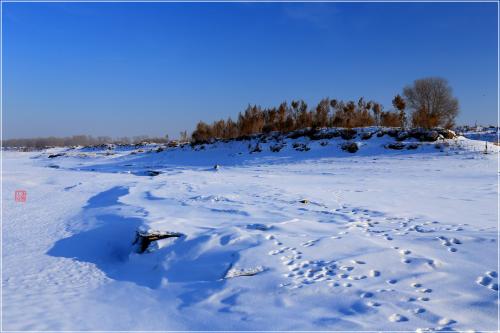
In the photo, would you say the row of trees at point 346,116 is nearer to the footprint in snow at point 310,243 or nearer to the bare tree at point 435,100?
the bare tree at point 435,100

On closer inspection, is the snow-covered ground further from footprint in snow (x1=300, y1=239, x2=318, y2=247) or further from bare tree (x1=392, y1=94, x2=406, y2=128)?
bare tree (x1=392, y1=94, x2=406, y2=128)

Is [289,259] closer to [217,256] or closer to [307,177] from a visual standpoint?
[217,256]

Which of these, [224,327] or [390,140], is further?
[390,140]

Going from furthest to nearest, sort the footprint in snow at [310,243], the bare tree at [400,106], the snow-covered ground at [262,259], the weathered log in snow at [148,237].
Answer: the bare tree at [400,106]
the weathered log in snow at [148,237]
the footprint in snow at [310,243]
the snow-covered ground at [262,259]

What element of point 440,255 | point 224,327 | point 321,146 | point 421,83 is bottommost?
point 224,327

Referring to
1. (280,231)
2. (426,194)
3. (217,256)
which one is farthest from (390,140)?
(217,256)

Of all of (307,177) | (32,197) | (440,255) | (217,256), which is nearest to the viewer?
(440,255)

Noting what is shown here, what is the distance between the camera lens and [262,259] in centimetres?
603

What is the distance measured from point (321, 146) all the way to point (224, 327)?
20.2 metres

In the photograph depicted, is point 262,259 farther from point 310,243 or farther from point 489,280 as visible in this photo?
point 489,280

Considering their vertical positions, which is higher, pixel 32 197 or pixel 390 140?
pixel 390 140

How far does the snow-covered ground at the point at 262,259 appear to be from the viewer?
4512 mm

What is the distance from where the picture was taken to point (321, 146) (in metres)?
23.8

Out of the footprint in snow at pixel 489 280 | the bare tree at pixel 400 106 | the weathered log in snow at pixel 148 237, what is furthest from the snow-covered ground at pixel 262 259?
the bare tree at pixel 400 106
